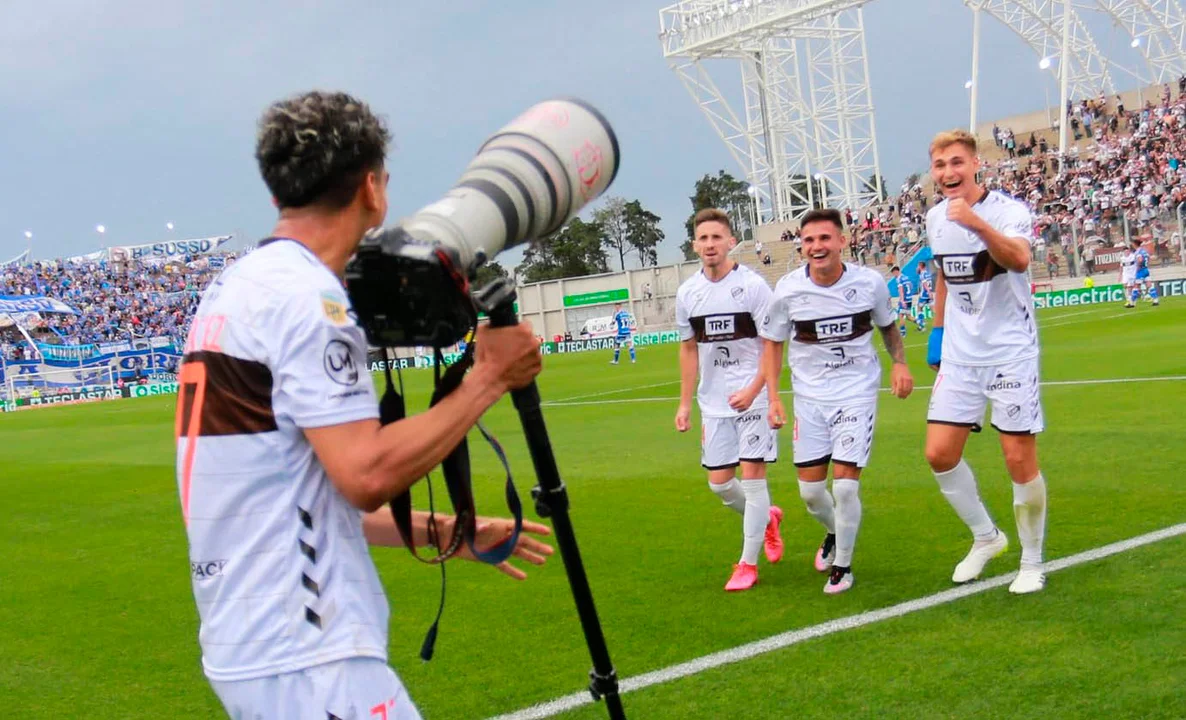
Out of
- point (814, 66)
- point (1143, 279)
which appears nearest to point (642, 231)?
point (814, 66)

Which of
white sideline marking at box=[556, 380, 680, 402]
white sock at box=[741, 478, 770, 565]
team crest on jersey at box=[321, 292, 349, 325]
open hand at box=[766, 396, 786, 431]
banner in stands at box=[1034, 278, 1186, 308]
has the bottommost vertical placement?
white sideline marking at box=[556, 380, 680, 402]

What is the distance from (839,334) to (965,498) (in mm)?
→ 1228

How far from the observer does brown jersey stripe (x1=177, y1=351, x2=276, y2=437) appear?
226cm

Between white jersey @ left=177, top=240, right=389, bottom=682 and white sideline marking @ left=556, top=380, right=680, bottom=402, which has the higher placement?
white jersey @ left=177, top=240, right=389, bottom=682

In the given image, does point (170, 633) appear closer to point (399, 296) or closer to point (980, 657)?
point (980, 657)

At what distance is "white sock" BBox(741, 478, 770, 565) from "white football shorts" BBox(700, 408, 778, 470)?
188 millimetres

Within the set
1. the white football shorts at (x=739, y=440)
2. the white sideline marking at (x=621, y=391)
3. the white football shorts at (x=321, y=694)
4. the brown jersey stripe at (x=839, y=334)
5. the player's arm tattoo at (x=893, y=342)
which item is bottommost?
the white sideline marking at (x=621, y=391)

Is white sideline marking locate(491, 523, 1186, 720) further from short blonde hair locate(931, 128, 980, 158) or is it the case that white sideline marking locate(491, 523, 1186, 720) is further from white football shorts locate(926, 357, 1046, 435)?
short blonde hair locate(931, 128, 980, 158)

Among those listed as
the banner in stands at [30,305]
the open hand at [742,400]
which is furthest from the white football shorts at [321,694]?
the banner in stands at [30,305]

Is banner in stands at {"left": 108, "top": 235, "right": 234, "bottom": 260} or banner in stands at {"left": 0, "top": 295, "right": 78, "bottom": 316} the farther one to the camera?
banner in stands at {"left": 108, "top": 235, "right": 234, "bottom": 260}

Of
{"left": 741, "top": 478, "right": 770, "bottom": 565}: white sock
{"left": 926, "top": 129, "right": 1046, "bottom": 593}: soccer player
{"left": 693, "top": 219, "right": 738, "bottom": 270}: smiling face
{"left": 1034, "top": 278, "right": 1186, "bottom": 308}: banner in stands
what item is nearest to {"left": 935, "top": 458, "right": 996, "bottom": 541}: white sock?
{"left": 926, "top": 129, "right": 1046, "bottom": 593}: soccer player

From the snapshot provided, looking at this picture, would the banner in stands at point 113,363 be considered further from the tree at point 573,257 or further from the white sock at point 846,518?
the white sock at point 846,518

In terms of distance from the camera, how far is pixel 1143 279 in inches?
1326

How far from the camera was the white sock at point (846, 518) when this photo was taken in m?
6.84
